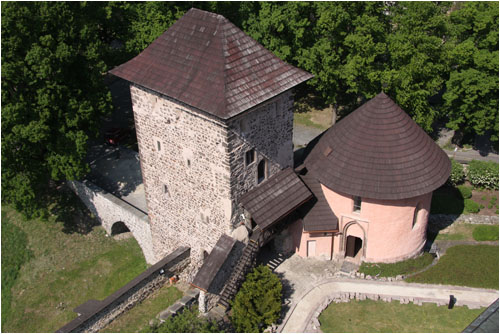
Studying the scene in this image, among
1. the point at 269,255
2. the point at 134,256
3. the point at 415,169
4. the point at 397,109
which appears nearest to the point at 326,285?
the point at 269,255

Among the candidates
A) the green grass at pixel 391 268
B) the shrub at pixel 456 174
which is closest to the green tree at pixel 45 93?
the green grass at pixel 391 268

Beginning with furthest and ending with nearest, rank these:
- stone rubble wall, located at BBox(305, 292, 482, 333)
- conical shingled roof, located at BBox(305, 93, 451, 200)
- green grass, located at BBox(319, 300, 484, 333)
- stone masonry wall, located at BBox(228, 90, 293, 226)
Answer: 1. stone rubble wall, located at BBox(305, 292, 482, 333)
2. conical shingled roof, located at BBox(305, 93, 451, 200)
3. green grass, located at BBox(319, 300, 484, 333)
4. stone masonry wall, located at BBox(228, 90, 293, 226)

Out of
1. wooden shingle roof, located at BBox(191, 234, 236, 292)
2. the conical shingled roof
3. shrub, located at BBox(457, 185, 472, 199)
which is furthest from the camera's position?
shrub, located at BBox(457, 185, 472, 199)

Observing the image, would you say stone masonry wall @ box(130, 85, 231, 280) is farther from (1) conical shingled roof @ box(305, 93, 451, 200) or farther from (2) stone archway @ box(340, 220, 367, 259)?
(2) stone archway @ box(340, 220, 367, 259)

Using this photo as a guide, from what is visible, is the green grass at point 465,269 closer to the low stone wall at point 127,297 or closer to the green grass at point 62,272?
the low stone wall at point 127,297

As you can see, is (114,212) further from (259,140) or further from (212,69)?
(212,69)

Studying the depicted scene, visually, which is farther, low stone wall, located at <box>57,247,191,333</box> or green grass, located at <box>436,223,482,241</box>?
green grass, located at <box>436,223,482,241</box>

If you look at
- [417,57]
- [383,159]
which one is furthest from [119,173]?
[417,57]

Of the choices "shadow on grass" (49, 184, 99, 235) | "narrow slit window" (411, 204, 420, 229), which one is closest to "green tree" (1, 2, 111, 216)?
"shadow on grass" (49, 184, 99, 235)
